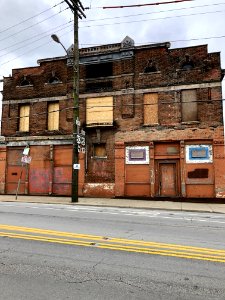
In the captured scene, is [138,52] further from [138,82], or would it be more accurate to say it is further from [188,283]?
[188,283]

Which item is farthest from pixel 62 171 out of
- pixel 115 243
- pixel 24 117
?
pixel 115 243

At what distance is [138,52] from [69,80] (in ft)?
17.6

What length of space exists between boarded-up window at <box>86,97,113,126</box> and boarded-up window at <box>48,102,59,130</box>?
8.17 feet

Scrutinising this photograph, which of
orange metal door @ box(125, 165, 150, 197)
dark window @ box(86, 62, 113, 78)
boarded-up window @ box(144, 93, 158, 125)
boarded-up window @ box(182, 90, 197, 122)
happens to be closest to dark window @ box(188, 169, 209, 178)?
orange metal door @ box(125, 165, 150, 197)

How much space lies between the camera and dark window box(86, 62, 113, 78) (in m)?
22.5

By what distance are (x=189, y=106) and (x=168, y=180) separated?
4.87m

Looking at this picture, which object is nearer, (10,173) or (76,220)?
(76,220)

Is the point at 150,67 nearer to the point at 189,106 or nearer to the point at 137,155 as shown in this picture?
the point at 189,106

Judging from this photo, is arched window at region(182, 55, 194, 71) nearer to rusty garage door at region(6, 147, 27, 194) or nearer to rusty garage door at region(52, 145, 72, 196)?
rusty garage door at region(52, 145, 72, 196)

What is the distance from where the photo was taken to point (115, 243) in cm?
747

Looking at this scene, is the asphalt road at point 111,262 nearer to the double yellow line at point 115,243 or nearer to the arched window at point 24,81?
the double yellow line at point 115,243

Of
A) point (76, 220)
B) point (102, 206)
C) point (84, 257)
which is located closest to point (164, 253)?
point (84, 257)

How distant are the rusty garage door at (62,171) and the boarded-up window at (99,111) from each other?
2.50 m

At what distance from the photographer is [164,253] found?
6602 mm
